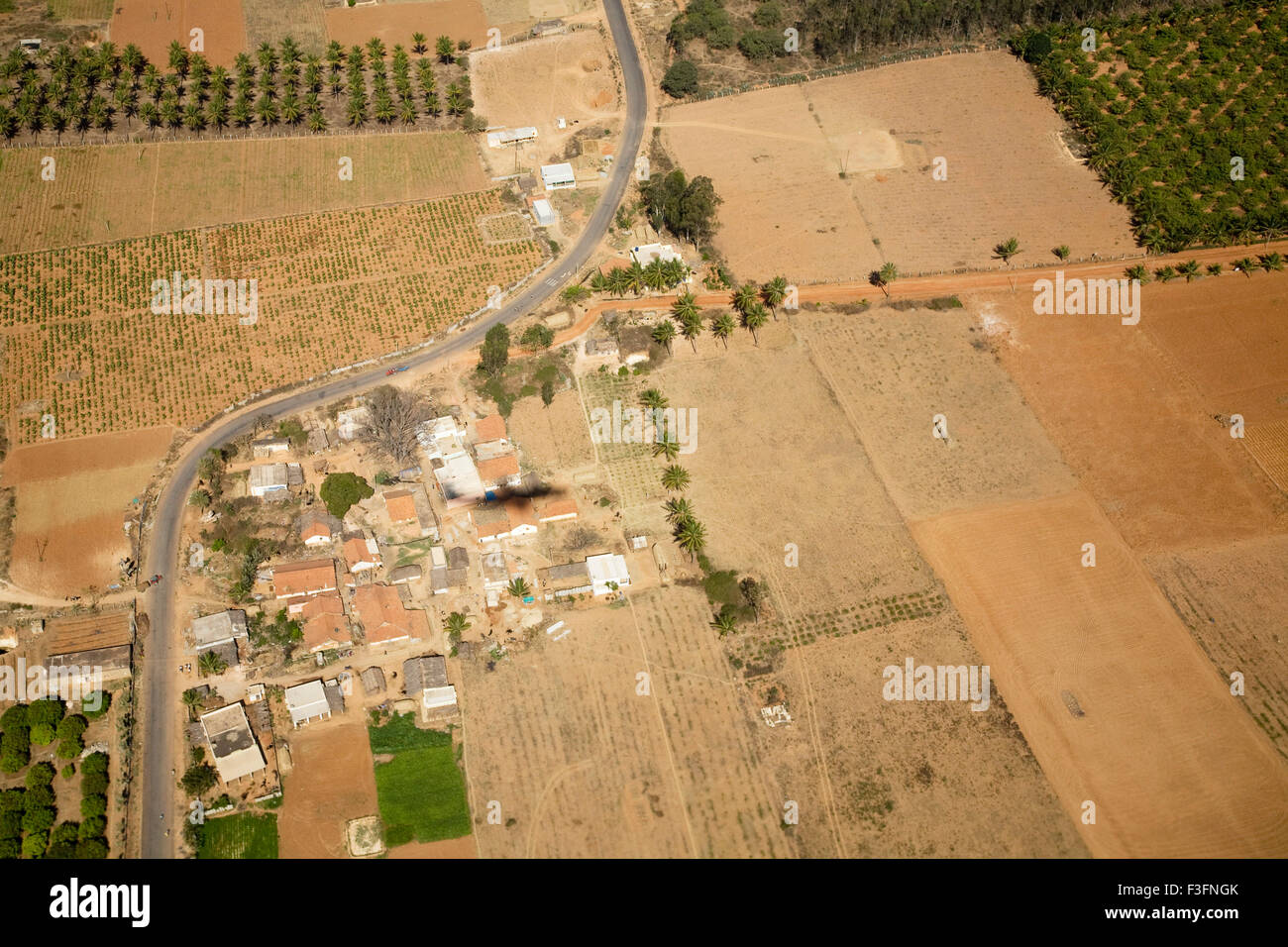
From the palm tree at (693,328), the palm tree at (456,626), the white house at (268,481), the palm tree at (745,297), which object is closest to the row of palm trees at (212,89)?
the palm tree at (693,328)

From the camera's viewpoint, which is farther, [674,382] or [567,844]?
[674,382]

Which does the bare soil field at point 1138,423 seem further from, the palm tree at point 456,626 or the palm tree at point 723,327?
the palm tree at point 456,626

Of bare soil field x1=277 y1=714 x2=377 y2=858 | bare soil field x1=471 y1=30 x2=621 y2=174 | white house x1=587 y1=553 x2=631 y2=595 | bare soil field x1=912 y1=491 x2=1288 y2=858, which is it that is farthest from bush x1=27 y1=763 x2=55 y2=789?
bare soil field x1=471 y1=30 x2=621 y2=174

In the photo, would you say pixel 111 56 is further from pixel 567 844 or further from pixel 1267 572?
pixel 1267 572

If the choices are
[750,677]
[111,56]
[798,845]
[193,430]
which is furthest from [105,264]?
[798,845]
